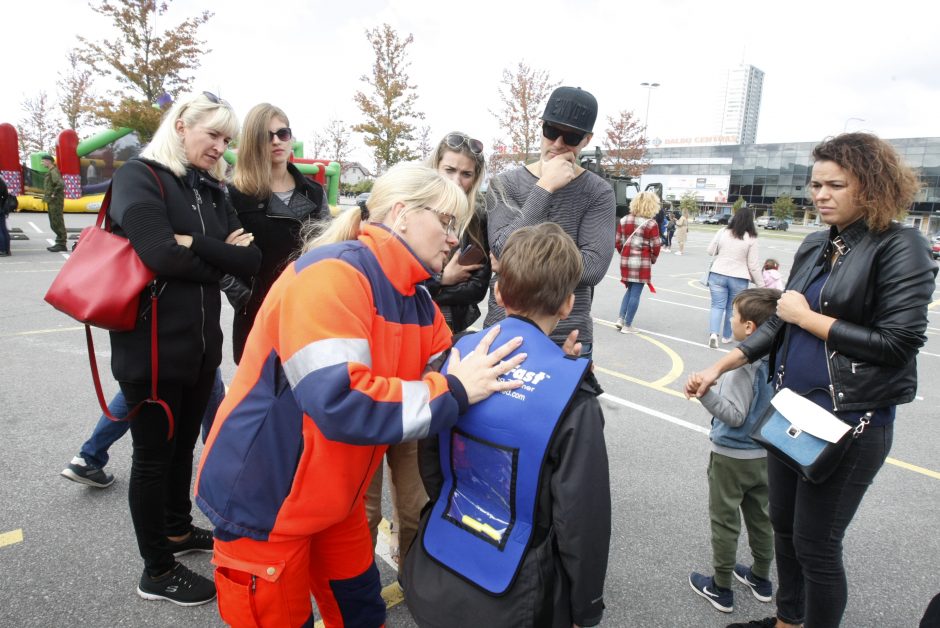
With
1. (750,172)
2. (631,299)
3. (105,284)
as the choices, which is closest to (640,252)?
(631,299)

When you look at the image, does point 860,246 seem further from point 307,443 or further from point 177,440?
point 177,440

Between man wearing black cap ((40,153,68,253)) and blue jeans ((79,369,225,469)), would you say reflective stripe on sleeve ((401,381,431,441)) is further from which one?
man wearing black cap ((40,153,68,253))

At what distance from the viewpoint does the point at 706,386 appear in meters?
2.18

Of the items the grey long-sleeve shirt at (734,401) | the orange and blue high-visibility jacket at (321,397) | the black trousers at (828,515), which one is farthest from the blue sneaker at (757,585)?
the orange and blue high-visibility jacket at (321,397)

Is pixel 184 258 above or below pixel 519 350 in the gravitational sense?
above

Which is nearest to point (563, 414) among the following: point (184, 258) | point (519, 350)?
point (519, 350)

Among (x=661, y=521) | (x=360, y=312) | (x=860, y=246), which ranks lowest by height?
(x=661, y=521)

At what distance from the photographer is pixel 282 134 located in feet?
9.11

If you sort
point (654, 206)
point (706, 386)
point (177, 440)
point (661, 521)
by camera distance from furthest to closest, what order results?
point (654, 206) → point (661, 521) → point (177, 440) → point (706, 386)

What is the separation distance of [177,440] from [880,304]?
2762mm

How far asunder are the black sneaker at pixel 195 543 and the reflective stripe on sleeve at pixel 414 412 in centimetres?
190

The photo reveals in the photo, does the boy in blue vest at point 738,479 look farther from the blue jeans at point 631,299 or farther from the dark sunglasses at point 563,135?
the blue jeans at point 631,299

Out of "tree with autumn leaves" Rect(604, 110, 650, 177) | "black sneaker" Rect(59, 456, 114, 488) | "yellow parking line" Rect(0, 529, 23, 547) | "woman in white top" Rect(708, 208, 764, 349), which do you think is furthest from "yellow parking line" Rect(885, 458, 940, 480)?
"tree with autumn leaves" Rect(604, 110, 650, 177)

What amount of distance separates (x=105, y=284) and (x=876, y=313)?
104 inches
